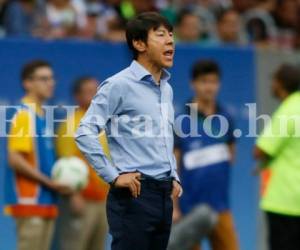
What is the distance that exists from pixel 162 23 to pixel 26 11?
582 cm

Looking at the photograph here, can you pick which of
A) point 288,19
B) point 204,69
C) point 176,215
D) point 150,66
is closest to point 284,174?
point 176,215

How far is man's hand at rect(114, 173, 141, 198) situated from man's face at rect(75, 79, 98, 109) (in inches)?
166

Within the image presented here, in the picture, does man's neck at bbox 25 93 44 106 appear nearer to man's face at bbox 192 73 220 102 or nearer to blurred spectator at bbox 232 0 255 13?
man's face at bbox 192 73 220 102

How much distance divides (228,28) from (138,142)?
23.7 ft

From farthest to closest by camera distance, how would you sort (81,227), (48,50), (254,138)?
(254,138), (48,50), (81,227)

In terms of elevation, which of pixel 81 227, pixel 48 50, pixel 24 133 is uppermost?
pixel 48 50

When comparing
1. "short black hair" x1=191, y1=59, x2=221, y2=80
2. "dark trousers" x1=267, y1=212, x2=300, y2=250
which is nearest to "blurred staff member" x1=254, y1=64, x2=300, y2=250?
"dark trousers" x1=267, y1=212, x2=300, y2=250

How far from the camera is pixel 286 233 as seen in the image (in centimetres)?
1025

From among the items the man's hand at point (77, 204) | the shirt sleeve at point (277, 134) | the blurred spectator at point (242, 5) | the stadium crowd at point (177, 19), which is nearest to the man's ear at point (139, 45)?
the shirt sleeve at point (277, 134)

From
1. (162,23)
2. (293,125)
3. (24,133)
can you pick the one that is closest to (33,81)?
(24,133)

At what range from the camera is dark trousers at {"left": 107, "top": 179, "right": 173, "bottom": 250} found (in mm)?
8070

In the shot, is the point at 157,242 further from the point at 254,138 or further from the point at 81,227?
the point at 254,138

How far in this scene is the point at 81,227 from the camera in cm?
1202

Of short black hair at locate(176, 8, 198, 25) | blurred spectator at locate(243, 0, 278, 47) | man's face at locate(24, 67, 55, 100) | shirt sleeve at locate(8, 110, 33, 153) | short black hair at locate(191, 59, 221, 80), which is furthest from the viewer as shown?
blurred spectator at locate(243, 0, 278, 47)
